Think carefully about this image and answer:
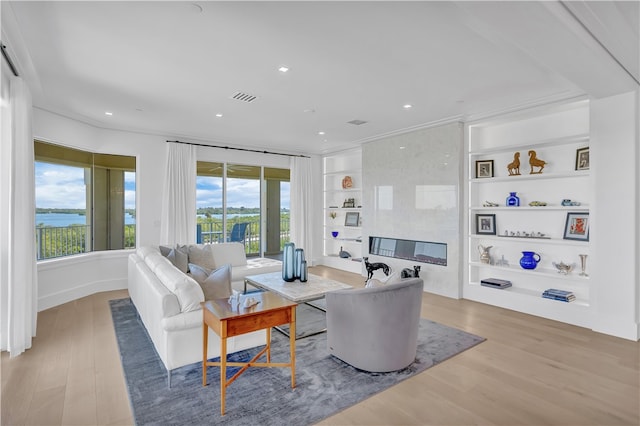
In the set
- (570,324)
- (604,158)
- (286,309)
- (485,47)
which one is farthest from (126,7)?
(570,324)

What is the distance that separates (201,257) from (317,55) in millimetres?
3366

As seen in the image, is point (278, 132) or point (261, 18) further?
point (278, 132)

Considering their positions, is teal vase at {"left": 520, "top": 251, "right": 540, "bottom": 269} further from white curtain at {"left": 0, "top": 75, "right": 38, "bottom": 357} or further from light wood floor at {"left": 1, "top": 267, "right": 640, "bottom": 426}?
white curtain at {"left": 0, "top": 75, "right": 38, "bottom": 357}

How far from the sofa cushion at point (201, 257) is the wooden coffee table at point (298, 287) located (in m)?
0.84

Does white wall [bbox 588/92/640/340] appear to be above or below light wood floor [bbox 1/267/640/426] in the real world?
above

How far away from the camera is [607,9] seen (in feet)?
7.62

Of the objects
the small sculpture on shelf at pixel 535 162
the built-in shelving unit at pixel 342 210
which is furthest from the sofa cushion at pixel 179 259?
the small sculpture on shelf at pixel 535 162

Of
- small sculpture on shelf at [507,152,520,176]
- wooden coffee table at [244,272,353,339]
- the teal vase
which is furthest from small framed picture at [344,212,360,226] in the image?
the teal vase

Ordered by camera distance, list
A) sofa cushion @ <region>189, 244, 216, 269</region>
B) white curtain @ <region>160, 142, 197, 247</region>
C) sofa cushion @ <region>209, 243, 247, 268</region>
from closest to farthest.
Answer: sofa cushion @ <region>189, 244, 216, 269</region> → sofa cushion @ <region>209, 243, 247, 268</region> → white curtain @ <region>160, 142, 197, 247</region>

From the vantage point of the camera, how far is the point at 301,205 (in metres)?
8.09

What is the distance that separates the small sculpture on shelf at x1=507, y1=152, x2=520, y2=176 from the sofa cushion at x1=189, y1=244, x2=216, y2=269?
4.64 meters

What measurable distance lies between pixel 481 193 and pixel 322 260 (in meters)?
4.24

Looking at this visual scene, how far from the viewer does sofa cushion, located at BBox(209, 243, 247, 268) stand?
18.1 feet

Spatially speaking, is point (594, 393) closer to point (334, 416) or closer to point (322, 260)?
point (334, 416)
